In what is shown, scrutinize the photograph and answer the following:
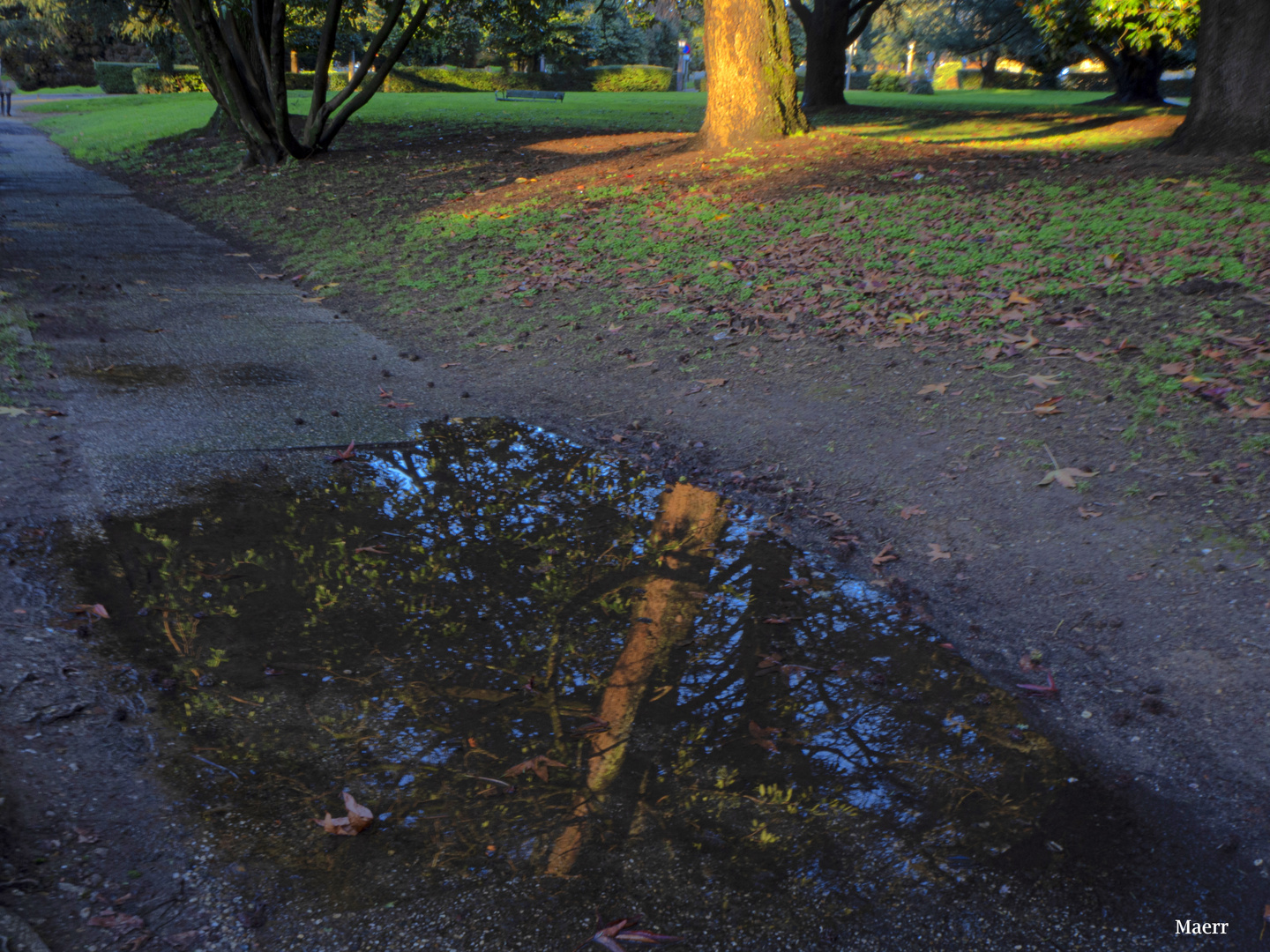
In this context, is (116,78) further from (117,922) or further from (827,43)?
(117,922)

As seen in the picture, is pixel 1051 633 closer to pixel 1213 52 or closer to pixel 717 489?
pixel 717 489

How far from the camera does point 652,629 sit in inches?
148

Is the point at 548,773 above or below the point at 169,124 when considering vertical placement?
below

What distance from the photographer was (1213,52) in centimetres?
1013

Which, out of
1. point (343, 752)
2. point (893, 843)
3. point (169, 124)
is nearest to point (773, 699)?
point (893, 843)

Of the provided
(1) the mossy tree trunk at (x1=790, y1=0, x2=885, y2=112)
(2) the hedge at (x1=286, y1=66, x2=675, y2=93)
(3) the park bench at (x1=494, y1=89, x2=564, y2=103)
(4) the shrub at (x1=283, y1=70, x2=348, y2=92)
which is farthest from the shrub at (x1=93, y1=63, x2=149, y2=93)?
(1) the mossy tree trunk at (x1=790, y1=0, x2=885, y2=112)

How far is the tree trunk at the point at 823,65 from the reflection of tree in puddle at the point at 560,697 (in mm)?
22515

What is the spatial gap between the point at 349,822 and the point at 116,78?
47369mm

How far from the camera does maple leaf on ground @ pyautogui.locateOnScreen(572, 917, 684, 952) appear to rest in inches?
92.7

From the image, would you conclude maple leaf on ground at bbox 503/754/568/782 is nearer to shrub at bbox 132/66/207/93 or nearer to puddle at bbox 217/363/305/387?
puddle at bbox 217/363/305/387

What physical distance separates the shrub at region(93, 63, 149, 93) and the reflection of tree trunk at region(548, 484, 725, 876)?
4512 cm

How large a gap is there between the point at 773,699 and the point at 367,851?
144cm

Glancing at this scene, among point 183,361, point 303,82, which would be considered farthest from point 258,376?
point 303,82

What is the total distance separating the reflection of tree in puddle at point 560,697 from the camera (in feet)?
8.87
